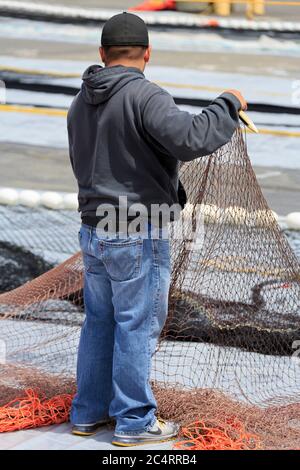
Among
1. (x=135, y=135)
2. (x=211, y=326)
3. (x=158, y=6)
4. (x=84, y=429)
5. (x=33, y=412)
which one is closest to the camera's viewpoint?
(x=135, y=135)

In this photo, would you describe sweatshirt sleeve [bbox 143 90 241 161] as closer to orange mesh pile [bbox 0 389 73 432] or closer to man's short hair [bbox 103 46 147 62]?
man's short hair [bbox 103 46 147 62]

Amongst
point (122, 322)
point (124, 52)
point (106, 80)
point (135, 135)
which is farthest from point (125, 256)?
point (124, 52)

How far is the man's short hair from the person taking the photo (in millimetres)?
4293

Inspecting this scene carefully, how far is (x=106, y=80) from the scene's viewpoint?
4.23m

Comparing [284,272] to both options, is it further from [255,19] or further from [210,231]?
[255,19]

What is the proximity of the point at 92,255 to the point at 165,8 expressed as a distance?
806 inches

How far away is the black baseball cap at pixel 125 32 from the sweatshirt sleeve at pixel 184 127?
10.8 inches

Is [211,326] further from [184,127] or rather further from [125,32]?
[125,32]

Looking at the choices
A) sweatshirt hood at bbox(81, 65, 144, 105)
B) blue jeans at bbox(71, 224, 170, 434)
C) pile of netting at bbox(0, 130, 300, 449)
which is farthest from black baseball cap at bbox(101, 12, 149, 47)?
pile of netting at bbox(0, 130, 300, 449)

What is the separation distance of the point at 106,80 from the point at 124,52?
0.16 meters
